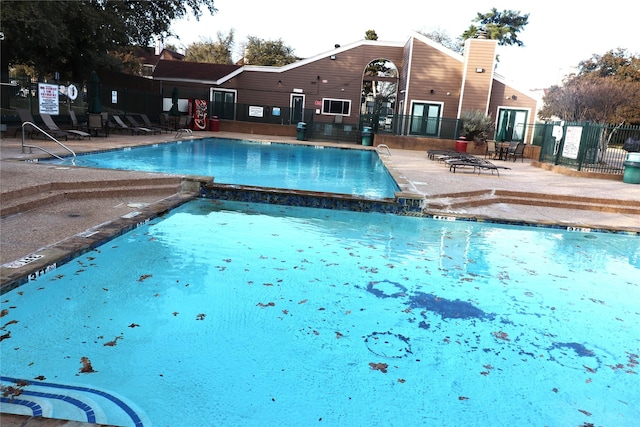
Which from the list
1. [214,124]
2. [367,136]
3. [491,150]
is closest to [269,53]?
[214,124]

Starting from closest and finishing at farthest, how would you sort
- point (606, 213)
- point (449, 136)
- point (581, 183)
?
point (606, 213) < point (581, 183) < point (449, 136)

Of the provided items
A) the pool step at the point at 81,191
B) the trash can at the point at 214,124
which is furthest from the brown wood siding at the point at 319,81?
the pool step at the point at 81,191

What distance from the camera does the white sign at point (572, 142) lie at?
14.7m

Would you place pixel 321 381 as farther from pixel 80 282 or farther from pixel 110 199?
pixel 110 199

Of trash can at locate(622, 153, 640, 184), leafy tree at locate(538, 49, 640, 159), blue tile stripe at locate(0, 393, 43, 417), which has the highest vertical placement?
leafy tree at locate(538, 49, 640, 159)

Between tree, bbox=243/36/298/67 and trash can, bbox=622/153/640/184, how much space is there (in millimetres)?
33799

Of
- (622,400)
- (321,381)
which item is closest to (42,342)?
(321,381)

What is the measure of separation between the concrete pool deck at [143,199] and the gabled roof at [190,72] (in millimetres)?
14547

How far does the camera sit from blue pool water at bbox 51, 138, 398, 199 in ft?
35.0

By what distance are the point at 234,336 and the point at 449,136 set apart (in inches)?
801

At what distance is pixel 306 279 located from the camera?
204 inches

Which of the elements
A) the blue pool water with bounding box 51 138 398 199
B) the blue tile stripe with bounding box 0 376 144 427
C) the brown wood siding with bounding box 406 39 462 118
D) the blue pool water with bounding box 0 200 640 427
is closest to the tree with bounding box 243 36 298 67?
the brown wood siding with bounding box 406 39 462 118

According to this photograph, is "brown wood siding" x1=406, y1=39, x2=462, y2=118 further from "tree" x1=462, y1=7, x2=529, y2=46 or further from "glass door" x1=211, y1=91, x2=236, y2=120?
"tree" x1=462, y1=7, x2=529, y2=46

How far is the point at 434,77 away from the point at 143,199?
19.3 meters
